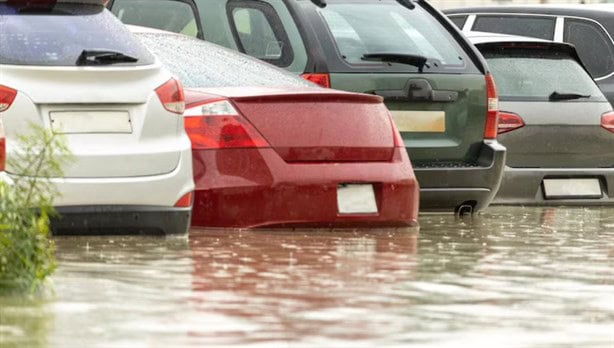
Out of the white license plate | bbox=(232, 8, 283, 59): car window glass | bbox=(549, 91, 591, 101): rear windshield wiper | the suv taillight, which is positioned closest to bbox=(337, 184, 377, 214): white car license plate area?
the white license plate

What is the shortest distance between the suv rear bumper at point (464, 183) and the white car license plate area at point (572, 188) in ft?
4.19

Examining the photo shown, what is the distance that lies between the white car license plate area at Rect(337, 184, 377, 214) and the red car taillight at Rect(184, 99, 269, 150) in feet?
1.99

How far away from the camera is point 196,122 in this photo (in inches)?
492

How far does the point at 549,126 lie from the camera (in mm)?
16141

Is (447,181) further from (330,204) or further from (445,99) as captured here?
(330,204)

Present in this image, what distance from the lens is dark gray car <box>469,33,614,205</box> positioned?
52.6 ft

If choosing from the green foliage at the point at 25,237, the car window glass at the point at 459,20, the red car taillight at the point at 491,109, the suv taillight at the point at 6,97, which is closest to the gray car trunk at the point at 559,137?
the red car taillight at the point at 491,109

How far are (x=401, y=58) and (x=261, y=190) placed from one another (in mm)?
2368

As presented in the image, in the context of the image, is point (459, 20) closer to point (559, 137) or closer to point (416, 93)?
point (559, 137)

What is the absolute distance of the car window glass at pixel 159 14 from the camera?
14.9 meters

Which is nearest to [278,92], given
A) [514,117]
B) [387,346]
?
[514,117]

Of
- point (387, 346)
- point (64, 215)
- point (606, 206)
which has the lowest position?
point (606, 206)

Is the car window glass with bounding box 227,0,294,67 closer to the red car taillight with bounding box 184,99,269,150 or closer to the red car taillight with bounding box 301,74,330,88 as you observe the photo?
the red car taillight with bounding box 301,74,330,88

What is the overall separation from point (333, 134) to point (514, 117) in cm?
355
